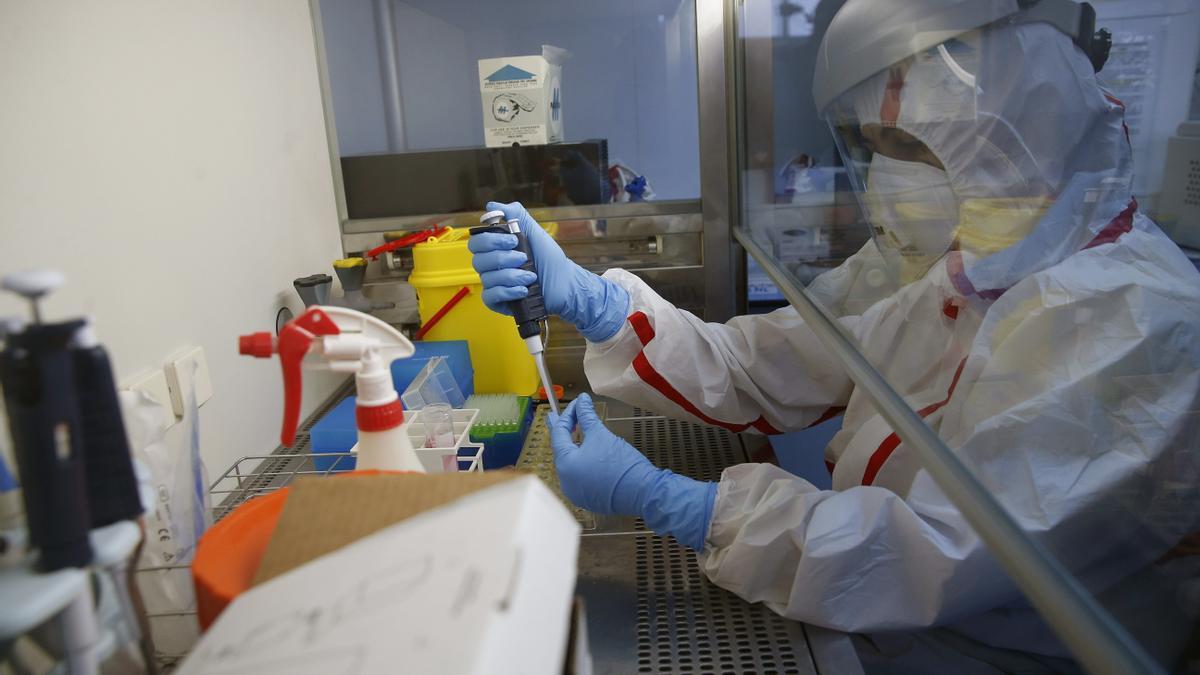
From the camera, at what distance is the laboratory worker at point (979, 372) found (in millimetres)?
765

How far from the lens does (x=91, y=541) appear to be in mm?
433

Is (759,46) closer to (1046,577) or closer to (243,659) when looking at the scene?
(1046,577)

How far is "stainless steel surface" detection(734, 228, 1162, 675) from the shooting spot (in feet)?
1.47

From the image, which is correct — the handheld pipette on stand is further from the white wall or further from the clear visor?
the clear visor

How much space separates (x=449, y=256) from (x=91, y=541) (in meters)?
1.11

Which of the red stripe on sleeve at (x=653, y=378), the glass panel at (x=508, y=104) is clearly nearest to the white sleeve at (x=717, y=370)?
the red stripe on sleeve at (x=653, y=378)

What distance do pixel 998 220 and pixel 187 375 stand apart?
3.81 ft

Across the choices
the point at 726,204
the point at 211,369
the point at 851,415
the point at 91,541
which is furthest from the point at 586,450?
the point at 726,204

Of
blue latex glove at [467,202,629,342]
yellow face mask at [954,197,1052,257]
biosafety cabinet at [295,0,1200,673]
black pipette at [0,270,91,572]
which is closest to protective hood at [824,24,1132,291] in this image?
yellow face mask at [954,197,1052,257]

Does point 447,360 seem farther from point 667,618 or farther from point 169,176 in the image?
point 667,618

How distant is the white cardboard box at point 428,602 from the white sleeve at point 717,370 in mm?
970

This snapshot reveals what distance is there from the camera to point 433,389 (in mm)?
1203

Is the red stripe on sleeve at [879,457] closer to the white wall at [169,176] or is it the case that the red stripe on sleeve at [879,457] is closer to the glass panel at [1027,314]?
the glass panel at [1027,314]

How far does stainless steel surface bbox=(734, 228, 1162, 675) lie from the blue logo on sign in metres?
1.14
